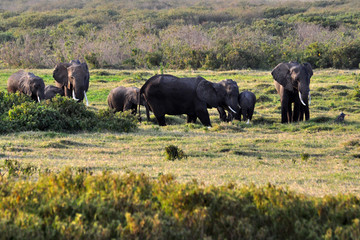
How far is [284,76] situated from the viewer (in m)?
18.0

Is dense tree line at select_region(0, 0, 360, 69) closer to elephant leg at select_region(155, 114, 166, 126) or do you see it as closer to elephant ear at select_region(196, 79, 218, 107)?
elephant leg at select_region(155, 114, 166, 126)

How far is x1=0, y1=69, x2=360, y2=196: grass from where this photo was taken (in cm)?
892

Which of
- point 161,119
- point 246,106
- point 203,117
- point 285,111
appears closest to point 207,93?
point 203,117

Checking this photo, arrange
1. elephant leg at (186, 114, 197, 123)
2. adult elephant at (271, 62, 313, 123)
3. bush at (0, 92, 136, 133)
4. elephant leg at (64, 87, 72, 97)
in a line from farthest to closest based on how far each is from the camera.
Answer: elephant leg at (64, 87, 72, 97) → adult elephant at (271, 62, 313, 123) → elephant leg at (186, 114, 197, 123) → bush at (0, 92, 136, 133)

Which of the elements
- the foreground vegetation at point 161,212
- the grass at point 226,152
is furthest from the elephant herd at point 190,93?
the foreground vegetation at point 161,212

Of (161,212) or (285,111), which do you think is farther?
(285,111)

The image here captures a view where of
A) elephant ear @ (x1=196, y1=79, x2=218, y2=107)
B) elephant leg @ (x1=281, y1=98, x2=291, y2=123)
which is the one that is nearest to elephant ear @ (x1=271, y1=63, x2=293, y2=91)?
elephant leg @ (x1=281, y1=98, x2=291, y2=123)

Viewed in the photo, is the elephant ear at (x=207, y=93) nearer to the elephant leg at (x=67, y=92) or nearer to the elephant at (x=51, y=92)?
Result: the elephant leg at (x=67, y=92)

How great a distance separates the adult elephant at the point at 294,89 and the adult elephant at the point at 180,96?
97.5 inches

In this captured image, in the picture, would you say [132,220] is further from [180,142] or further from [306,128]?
[306,128]

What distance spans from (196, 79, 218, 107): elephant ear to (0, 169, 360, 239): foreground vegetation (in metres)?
10.3

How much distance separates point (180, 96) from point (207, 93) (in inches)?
29.8

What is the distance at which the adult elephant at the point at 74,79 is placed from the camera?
19438 millimetres

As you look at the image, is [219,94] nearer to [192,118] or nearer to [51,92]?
[192,118]
